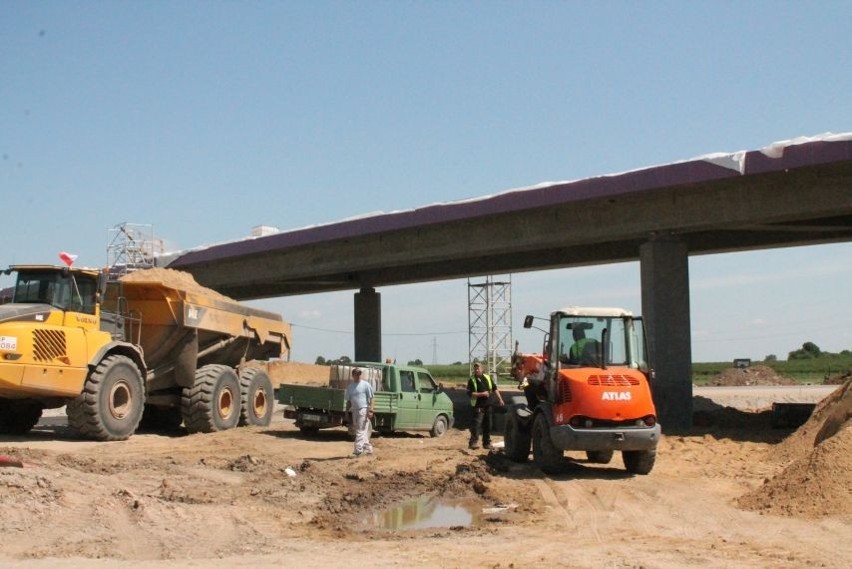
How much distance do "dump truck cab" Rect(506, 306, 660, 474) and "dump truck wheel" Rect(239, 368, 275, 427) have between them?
8.06m

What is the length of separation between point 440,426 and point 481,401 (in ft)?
13.3

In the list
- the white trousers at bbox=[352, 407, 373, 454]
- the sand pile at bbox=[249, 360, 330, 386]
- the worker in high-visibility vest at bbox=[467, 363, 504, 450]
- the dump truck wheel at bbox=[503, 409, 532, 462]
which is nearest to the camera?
the dump truck wheel at bbox=[503, 409, 532, 462]

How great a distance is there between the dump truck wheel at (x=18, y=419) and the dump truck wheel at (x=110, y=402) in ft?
6.22

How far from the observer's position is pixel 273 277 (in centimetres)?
3641

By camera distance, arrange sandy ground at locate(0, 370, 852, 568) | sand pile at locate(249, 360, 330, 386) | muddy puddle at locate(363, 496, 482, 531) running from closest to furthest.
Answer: sandy ground at locate(0, 370, 852, 568) < muddy puddle at locate(363, 496, 482, 531) < sand pile at locate(249, 360, 330, 386)

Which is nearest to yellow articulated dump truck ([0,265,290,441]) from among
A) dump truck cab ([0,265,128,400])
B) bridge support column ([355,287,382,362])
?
dump truck cab ([0,265,128,400])

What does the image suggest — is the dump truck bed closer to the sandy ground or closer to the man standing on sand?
the sandy ground

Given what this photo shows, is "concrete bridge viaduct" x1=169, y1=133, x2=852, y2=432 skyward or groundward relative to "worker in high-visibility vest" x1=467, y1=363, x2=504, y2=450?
skyward

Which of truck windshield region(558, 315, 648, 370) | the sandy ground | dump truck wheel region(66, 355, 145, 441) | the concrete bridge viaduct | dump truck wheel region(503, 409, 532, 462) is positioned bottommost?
the sandy ground

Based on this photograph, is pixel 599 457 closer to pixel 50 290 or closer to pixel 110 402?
pixel 110 402

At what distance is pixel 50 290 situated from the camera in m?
16.1

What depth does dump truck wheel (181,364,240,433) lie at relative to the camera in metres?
19.5

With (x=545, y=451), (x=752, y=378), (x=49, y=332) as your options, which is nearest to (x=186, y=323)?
(x=49, y=332)

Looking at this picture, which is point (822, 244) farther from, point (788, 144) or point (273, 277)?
A: point (273, 277)
